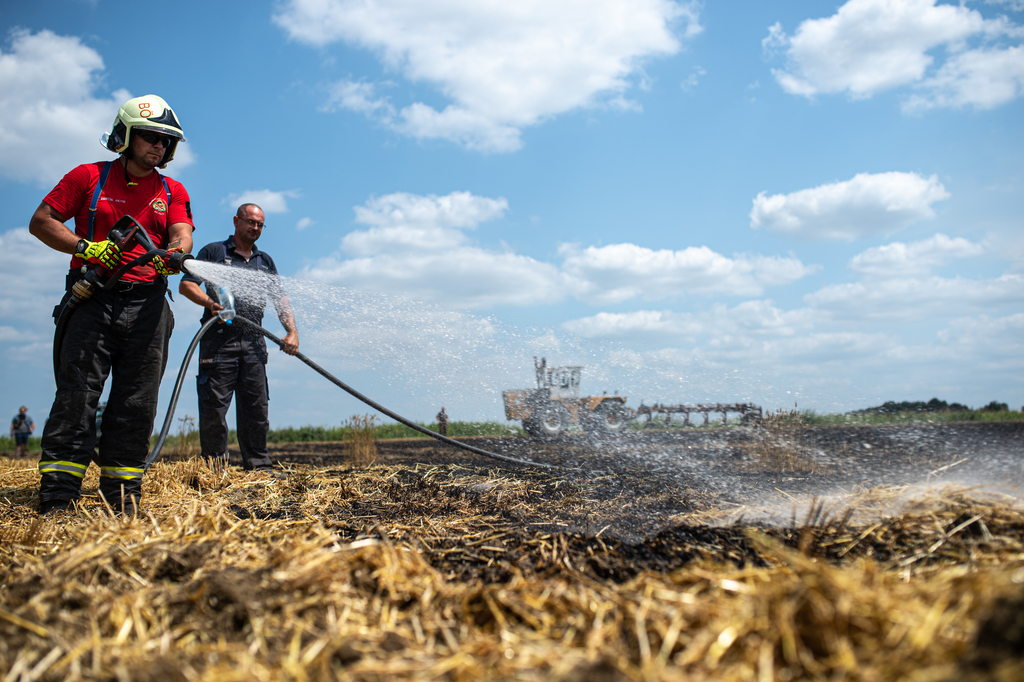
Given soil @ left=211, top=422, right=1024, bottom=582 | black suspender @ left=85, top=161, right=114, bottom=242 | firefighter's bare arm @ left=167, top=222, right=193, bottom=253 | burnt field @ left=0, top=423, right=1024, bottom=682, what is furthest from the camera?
firefighter's bare arm @ left=167, top=222, right=193, bottom=253

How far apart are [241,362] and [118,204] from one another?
196cm

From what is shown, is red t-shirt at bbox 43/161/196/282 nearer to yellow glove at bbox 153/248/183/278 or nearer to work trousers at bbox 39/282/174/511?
yellow glove at bbox 153/248/183/278

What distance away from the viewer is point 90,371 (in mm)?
3451

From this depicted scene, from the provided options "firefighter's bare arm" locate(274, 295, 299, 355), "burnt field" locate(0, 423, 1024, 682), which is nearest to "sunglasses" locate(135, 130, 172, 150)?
"firefighter's bare arm" locate(274, 295, 299, 355)

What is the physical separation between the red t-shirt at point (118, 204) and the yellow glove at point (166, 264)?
0.06m

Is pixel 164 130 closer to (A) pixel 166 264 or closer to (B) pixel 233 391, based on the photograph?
(A) pixel 166 264

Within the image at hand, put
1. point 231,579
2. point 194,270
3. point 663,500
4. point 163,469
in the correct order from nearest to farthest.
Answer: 1. point 231,579
2. point 194,270
3. point 663,500
4. point 163,469

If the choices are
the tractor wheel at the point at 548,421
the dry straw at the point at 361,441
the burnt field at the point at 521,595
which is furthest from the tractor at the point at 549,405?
the burnt field at the point at 521,595

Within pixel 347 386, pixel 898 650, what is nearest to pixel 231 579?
pixel 898 650

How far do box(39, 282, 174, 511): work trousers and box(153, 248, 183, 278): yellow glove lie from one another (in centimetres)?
12

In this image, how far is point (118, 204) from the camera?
3.63m

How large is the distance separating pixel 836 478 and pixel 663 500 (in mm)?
2465

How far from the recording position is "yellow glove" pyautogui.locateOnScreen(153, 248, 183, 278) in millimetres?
3545

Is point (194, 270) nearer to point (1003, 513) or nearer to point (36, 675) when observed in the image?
point (36, 675)
